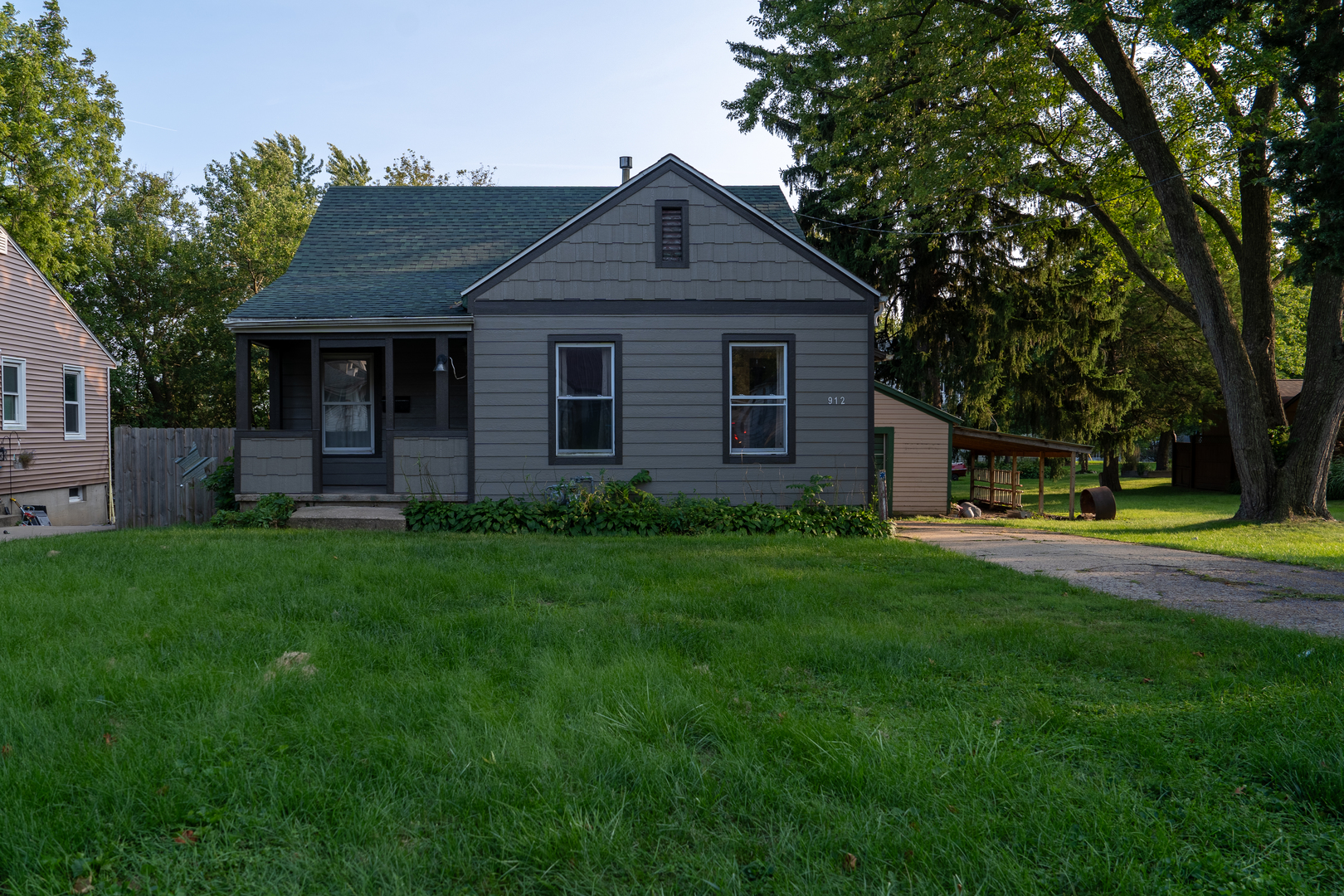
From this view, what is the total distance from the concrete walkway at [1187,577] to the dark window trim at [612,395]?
4.97 meters

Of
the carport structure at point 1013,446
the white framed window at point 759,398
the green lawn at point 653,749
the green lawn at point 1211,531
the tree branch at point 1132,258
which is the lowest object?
the green lawn at point 1211,531

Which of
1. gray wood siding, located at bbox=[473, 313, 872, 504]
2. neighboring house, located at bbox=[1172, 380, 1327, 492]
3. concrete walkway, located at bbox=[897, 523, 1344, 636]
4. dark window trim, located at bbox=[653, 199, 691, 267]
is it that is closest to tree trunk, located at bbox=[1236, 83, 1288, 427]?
concrete walkway, located at bbox=[897, 523, 1344, 636]

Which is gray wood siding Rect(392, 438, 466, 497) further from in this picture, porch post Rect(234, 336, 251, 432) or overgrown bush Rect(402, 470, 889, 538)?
porch post Rect(234, 336, 251, 432)

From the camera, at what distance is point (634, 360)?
11.6m

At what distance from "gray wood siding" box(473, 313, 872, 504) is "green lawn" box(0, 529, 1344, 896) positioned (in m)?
5.89

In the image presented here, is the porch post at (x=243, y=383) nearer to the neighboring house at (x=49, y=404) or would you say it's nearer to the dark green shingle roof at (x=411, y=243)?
the dark green shingle roof at (x=411, y=243)

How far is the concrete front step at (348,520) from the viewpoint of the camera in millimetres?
11016

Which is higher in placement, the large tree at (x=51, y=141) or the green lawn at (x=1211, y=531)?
the large tree at (x=51, y=141)

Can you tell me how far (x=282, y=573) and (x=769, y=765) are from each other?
520 cm

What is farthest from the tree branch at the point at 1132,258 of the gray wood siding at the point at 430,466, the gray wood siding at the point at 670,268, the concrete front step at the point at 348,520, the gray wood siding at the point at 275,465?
the gray wood siding at the point at 275,465

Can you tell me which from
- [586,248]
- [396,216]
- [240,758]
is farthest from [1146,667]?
[396,216]

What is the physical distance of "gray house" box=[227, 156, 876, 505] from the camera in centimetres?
1151

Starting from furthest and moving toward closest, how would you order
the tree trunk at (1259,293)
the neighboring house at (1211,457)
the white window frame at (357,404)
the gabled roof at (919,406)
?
the neighboring house at (1211,457)
the gabled roof at (919,406)
the tree trunk at (1259,293)
the white window frame at (357,404)

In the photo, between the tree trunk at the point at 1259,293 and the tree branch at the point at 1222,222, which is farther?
the tree branch at the point at 1222,222
